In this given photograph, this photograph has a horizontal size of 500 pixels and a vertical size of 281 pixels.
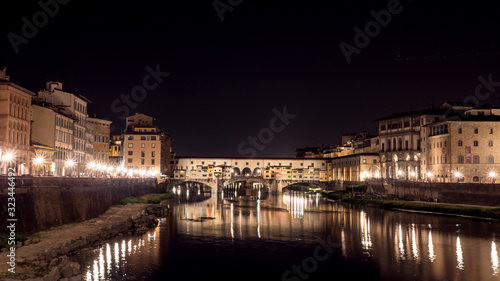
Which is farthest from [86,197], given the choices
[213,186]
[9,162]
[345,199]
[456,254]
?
[213,186]

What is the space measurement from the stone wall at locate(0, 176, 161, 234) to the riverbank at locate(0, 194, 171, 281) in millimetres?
828

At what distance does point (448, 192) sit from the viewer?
68750 mm

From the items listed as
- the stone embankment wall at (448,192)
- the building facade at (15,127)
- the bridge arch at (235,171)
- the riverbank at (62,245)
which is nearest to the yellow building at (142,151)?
the bridge arch at (235,171)

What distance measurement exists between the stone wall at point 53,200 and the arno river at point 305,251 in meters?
4.70

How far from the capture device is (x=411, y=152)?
326 ft

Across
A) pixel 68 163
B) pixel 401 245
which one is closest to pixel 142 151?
pixel 68 163

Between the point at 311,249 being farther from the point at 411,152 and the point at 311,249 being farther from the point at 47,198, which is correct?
the point at 411,152

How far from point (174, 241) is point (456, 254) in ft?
72.9

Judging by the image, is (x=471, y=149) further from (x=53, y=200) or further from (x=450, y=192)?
(x=53, y=200)

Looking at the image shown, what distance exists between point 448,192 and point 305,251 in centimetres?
3698

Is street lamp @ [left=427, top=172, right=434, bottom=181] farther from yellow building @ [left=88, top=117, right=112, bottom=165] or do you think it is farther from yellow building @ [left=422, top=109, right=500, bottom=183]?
yellow building @ [left=88, top=117, right=112, bottom=165]

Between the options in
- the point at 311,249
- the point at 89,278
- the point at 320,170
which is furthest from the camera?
the point at 320,170

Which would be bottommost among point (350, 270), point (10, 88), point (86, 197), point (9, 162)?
point (350, 270)

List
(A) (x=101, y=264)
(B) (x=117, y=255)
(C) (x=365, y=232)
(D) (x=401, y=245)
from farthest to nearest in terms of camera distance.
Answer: (C) (x=365, y=232) < (D) (x=401, y=245) < (B) (x=117, y=255) < (A) (x=101, y=264)
